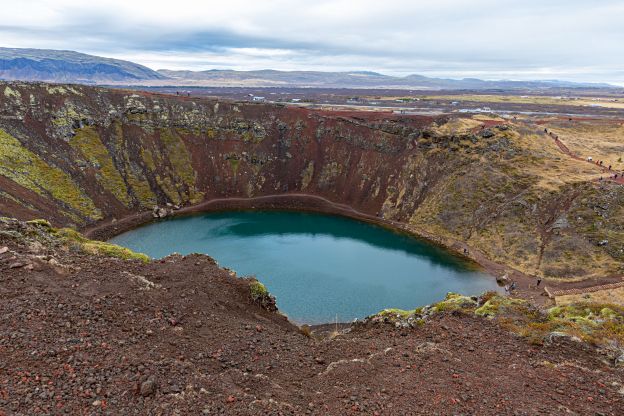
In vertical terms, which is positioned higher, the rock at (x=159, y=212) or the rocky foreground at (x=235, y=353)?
the rocky foreground at (x=235, y=353)

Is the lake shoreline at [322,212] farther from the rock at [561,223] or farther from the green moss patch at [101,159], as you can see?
the rock at [561,223]

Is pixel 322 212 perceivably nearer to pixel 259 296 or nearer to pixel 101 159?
pixel 101 159

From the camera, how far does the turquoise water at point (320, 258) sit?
50.1m

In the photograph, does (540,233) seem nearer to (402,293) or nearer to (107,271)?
(402,293)

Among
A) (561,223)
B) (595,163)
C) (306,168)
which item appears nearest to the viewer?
(561,223)

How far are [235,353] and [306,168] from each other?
79.3 meters

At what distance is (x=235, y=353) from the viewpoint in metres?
22.6

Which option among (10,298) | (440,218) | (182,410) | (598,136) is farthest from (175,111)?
(598,136)

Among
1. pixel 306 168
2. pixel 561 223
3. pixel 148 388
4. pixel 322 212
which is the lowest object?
pixel 322 212

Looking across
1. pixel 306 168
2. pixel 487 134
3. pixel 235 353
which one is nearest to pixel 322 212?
pixel 306 168

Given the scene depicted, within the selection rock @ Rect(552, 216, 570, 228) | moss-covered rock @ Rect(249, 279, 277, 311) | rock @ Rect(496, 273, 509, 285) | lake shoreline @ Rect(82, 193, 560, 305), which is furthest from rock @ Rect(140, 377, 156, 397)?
rock @ Rect(552, 216, 570, 228)

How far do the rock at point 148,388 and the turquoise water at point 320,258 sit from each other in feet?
95.2

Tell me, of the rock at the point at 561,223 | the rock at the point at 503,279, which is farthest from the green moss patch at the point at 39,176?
the rock at the point at 561,223

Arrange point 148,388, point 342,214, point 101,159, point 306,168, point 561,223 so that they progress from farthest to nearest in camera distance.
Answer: point 306,168, point 342,214, point 101,159, point 561,223, point 148,388
